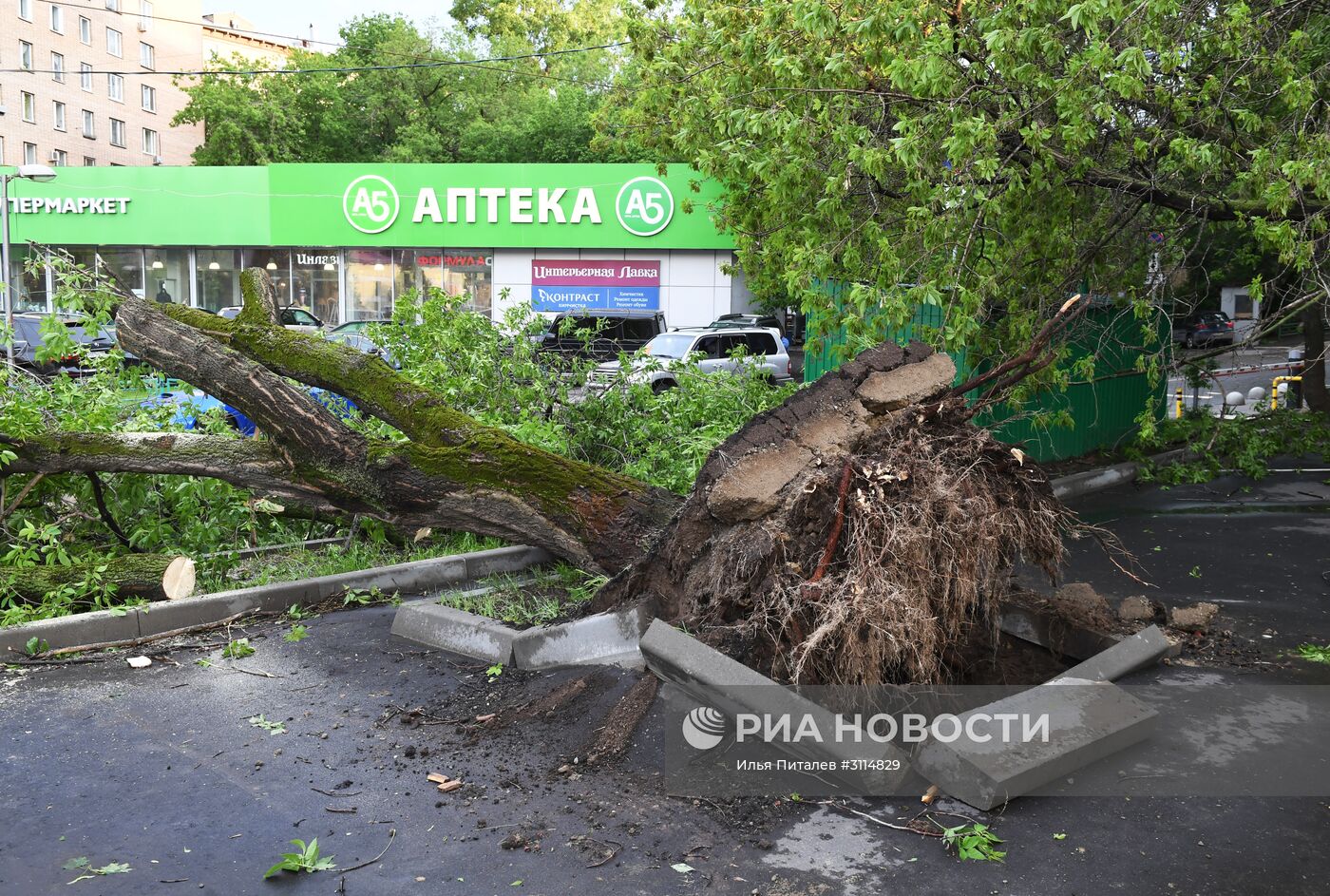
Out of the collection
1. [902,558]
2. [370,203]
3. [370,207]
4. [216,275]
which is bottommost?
[902,558]

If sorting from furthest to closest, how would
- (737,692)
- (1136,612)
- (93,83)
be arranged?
(93,83), (1136,612), (737,692)

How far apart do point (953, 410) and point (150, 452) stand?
5.43 m

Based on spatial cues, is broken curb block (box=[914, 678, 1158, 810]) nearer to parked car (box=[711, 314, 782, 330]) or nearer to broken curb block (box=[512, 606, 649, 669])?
broken curb block (box=[512, 606, 649, 669])

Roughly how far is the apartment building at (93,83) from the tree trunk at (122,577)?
47.7 m

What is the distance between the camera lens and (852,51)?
9.37 meters

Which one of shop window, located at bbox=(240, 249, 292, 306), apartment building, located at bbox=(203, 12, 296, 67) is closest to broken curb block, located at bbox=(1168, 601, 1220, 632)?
shop window, located at bbox=(240, 249, 292, 306)

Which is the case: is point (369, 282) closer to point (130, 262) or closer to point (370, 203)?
point (370, 203)

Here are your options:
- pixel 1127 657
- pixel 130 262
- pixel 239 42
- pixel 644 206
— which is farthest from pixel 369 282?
pixel 239 42

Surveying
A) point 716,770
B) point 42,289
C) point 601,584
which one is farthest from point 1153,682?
point 42,289

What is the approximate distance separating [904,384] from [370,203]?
30.1 m

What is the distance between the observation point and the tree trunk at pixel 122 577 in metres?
6.77

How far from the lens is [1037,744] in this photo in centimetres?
472

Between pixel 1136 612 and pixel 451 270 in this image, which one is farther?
pixel 451 270

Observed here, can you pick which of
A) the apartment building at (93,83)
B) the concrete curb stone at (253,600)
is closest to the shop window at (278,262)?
the apartment building at (93,83)
